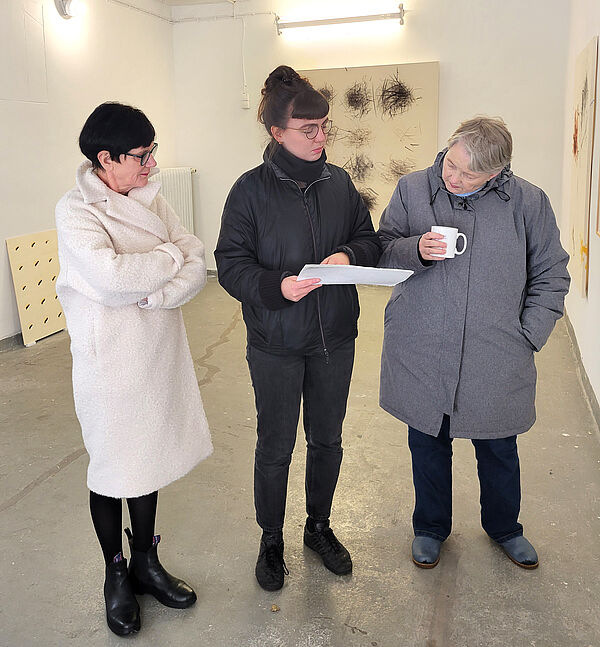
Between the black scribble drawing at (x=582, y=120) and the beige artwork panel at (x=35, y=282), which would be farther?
the beige artwork panel at (x=35, y=282)

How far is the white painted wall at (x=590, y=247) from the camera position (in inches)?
143

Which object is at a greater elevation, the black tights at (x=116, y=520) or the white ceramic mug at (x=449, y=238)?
the white ceramic mug at (x=449, y=238)

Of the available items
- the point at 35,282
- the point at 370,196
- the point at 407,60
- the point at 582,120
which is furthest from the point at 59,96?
the point at 582,120

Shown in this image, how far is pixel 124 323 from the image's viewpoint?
1843mm

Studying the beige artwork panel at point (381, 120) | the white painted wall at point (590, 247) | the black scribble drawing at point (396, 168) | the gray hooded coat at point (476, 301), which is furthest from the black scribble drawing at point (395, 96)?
the gray hooded coat at point (476, 301)

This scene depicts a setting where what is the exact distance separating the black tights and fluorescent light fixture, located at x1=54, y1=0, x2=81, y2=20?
14.7 ft

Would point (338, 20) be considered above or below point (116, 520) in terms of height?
above

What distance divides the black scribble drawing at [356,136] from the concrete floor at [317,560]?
3705mm

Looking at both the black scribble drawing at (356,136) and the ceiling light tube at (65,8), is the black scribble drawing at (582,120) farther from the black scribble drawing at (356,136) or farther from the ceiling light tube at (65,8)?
the ceiling light tube at (65,8)

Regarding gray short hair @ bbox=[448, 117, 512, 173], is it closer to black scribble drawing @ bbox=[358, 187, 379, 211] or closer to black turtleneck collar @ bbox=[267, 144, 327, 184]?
black turtleneck collar @ bbox=[267, 144, 327, 184]

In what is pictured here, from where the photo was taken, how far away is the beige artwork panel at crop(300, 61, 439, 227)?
21.1ft

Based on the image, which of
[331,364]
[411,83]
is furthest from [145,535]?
[411,83]

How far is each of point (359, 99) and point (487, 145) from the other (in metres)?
5.01

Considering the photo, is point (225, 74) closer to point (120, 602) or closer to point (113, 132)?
point (113, 132)
